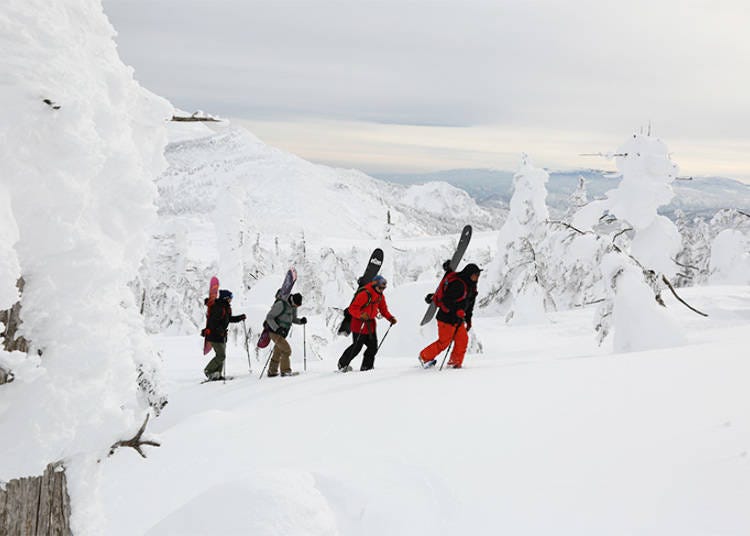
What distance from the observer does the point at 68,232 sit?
2.16 meters

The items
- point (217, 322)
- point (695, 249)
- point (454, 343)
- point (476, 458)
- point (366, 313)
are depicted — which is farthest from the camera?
point (695, 249)

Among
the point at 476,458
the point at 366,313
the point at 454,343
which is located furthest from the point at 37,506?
the point at 366,313

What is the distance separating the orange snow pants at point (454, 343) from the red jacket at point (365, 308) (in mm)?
996

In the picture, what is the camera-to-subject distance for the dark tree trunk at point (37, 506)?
212cm

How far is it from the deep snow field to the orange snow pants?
118 centimetres

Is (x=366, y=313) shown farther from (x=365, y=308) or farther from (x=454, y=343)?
(x=454, y=343)

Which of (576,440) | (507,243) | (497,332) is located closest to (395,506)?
(576,440)

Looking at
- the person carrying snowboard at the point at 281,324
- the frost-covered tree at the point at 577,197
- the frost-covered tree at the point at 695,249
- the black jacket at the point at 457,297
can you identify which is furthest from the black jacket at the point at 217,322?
the frost-covered tree at the point at 577,197

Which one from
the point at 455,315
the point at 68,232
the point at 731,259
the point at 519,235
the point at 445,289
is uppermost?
the point at 68,232

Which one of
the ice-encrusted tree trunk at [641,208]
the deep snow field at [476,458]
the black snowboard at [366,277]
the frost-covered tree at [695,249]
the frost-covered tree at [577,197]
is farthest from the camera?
the frost-covered tree at [577,197]

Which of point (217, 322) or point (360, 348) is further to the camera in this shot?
point (217, 322)

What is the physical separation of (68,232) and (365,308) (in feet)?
21.0

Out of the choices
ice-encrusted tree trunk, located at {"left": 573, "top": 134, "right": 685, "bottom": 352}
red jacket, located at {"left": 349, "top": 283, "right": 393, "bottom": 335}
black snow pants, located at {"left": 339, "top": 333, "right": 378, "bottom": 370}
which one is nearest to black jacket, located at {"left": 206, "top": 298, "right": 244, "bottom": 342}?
black snow pants, located at {"left": 339, "top": 333, "right": 378, "bottom": 370}

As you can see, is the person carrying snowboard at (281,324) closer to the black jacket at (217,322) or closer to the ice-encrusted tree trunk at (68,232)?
the black jacket at (217,322)
